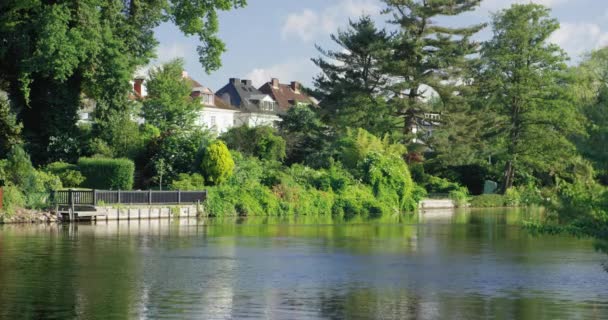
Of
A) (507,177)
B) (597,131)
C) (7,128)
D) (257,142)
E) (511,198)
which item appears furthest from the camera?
(507,177)

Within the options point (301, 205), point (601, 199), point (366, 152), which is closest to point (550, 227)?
point (601, 199)

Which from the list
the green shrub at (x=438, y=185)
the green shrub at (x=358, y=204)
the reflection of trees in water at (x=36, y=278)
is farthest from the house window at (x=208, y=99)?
the reflection of trees in water at (x=36, y=278)

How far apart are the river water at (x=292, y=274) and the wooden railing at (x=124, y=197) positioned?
4.06 metres

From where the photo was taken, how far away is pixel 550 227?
53.3ft

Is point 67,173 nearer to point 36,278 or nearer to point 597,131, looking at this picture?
point 36,278

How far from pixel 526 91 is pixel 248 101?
5137 cm

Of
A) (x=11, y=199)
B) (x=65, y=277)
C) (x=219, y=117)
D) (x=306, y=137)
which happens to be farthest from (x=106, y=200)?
(x=219, y=117)

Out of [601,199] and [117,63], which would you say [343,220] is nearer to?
[117,63]

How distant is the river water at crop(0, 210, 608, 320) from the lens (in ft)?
60.0

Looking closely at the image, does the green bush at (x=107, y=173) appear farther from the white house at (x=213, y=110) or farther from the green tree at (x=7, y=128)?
the white house at (x=213, y=110)

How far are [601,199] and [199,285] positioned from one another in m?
10.5

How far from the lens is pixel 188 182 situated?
163 feet

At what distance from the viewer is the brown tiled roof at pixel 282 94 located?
403 ft

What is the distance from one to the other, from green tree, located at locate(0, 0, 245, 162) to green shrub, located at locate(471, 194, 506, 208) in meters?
23.4
